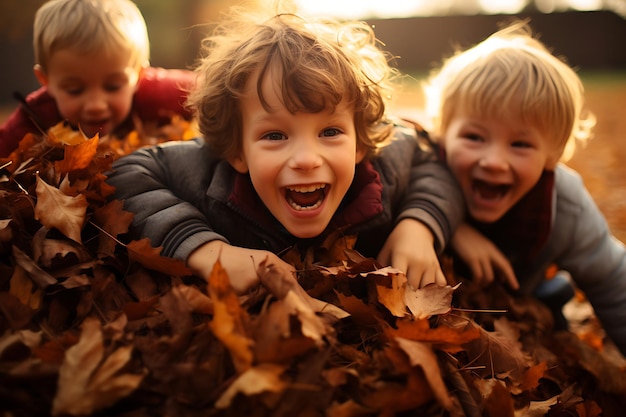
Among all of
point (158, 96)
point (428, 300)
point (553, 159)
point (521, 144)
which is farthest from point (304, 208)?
point (158, 96)

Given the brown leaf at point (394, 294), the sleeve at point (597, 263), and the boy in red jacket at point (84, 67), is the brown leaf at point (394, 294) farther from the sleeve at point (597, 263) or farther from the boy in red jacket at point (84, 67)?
the boy in red jacket at point (84, 67)

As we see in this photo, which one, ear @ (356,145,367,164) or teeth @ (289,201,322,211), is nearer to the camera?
teeth @ (289,201,322,211)

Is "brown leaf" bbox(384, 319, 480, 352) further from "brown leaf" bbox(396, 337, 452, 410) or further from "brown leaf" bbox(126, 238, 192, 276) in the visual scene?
"brown leaf" bbox(126, 238, 192, 276)

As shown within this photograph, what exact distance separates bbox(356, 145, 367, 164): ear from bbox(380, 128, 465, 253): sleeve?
0.62 ft

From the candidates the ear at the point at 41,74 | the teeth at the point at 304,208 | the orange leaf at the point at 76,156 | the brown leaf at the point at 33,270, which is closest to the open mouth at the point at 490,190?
the teeth at the point at 304,208

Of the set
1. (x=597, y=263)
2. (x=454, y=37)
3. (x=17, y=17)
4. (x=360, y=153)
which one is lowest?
(x=454, y=37)

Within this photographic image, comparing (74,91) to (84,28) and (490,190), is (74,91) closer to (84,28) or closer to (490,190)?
(84,28)

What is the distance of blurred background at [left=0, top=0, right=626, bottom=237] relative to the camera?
318 inches

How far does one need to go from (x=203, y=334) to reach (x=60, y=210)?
680 millimetres

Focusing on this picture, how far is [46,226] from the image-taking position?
176 cm

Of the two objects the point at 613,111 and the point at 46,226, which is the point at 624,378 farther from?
the point at 613,111

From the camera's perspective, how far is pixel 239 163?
2.10m

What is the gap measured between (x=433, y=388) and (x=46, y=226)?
50.7 inches

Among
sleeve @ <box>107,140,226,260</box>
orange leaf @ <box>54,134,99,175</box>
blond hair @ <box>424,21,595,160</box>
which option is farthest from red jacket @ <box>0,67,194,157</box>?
blond hair @ <box>424,21,595,160</box>
